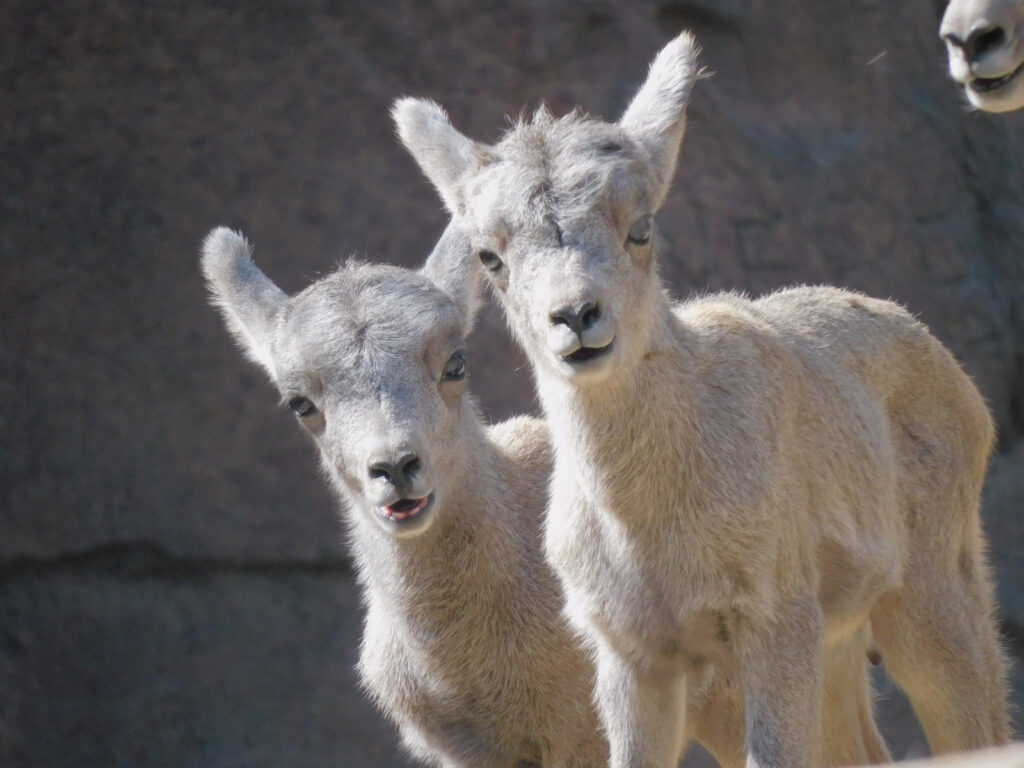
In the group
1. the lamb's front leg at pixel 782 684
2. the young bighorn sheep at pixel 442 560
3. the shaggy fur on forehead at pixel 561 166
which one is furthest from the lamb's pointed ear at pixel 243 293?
the lamb's front leg at pixel 782 684

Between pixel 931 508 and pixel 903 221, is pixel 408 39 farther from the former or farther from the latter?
pixel 931 508

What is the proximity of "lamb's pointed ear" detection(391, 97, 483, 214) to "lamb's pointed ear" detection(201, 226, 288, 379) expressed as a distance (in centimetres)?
127

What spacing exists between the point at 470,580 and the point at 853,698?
247 centimetres

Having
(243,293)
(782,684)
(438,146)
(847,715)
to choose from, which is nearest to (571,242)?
(438,146)

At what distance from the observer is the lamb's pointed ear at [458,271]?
9180 millimetres

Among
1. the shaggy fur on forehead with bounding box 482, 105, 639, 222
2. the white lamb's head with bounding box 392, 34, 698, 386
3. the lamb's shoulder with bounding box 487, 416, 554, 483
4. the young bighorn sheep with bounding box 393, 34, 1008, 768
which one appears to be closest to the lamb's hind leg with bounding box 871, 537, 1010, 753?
the young bighorn sheep with bounding box 393, 34, 1008, 768

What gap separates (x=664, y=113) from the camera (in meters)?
8.00

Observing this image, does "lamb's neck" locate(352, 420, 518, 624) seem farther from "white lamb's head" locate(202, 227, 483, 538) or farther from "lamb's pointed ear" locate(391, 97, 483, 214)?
"lamb's pointed ear" locate(391, 97, 483, 214)

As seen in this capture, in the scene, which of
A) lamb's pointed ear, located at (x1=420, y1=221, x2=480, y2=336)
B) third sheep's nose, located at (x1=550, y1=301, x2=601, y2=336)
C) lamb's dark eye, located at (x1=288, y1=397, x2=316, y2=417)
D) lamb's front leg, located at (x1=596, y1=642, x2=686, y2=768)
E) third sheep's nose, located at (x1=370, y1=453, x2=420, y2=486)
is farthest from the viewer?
lamb's pointed ear, located at (x1=420, y1=221, x2=480, y2=336)

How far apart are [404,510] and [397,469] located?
22cm

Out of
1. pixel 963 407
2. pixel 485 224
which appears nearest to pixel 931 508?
pixel 963 407

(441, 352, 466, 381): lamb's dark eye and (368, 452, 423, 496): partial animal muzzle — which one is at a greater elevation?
(441, 352, 466, 381): lamb's dark eye

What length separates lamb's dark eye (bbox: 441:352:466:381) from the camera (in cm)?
862

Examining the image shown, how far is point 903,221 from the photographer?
42.3ft
